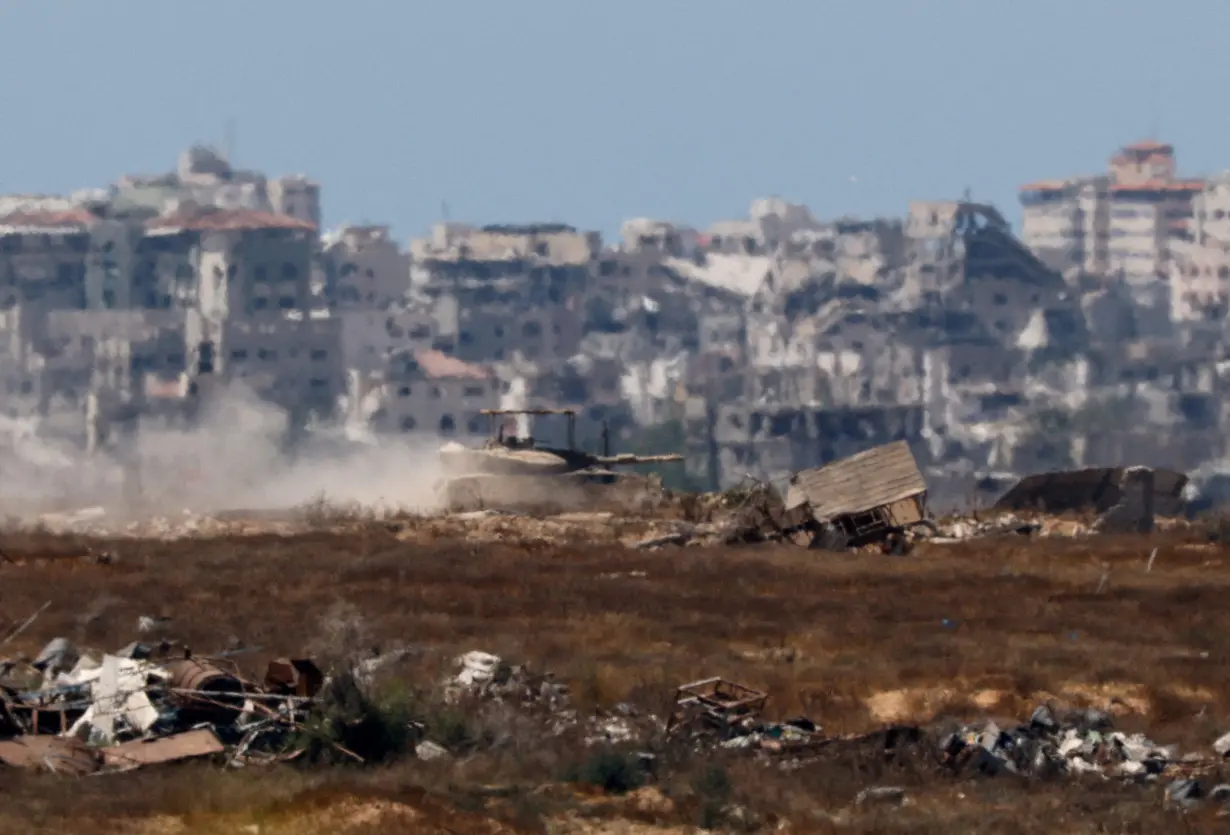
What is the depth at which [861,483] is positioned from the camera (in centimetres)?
5472

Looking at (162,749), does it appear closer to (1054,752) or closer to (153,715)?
(153,715)

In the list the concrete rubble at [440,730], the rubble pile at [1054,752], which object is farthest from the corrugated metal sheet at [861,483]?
the rubble pile at [1054,752]

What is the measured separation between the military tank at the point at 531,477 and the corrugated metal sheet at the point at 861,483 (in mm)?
15558

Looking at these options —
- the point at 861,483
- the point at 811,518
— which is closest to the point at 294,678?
the point at 811,518

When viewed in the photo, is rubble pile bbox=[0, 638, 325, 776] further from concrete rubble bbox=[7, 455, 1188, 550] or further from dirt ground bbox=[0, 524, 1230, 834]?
concrete rubble bbox=[7, 455, 1188, 550]

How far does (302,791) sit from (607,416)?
173008 mm

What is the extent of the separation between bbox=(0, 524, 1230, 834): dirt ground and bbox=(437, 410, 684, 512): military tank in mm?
15930

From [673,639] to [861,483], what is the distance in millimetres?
17966

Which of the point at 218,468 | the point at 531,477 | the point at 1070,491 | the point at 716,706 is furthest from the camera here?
the point at 218,468

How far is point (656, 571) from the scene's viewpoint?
46812 millimetres

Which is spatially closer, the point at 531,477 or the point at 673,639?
the point at 673,639

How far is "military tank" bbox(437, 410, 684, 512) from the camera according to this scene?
72.1m

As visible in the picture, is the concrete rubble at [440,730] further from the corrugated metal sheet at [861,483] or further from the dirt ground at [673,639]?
the corrugated metal sheet at [861,483]

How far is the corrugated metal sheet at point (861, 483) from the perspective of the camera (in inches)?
2137
